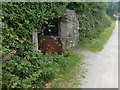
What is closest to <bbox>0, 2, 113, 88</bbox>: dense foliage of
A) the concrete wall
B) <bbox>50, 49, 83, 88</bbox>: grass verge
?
<bbox>50, 49, 83, 88</bbox>: grass verge

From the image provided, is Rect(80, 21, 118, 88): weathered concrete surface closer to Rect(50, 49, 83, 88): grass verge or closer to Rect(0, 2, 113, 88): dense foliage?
Rect(50, 49, 83, 88): grass verge

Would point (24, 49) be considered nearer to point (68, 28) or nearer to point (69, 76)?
point (69, 76)

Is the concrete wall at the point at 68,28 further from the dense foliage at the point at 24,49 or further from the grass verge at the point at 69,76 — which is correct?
the dense foliage at the point at 24,49

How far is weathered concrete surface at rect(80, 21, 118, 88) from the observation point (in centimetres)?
692

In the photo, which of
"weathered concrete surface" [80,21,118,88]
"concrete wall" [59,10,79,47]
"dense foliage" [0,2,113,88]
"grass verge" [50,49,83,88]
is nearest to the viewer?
"dense foliage" [0,2,113,88]

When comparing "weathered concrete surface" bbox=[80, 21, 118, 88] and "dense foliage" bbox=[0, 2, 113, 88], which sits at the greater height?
"dense foliage" bbox=[0, 2, 113, 88]

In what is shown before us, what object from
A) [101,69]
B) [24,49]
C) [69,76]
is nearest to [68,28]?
[101,69]

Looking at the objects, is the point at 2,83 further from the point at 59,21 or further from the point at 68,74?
the point at 59,21

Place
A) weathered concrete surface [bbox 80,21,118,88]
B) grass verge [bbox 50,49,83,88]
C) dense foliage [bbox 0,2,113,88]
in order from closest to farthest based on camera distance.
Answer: dense foliage [bbox 0,2,113,88], grass verge [bbox 50,49,83,88], weathered concrete surface [bbox 80,21,118,88]

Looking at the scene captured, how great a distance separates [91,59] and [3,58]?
497 centimetres

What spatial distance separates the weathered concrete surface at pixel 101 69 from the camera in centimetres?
692

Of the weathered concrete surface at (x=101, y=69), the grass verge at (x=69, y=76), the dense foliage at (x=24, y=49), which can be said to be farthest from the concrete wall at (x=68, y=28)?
the dense foliage at (x=24, y=49)

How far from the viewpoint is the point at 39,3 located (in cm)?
765

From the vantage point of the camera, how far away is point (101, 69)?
842cm
